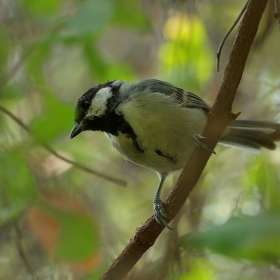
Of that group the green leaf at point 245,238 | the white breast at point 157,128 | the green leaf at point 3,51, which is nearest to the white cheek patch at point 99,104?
the white breast at point 157,128

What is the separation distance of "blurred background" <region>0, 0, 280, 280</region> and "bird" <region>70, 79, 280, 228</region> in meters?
0.09

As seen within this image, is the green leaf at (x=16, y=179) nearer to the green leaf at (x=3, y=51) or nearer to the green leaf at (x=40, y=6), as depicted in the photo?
the green leaf at (x=3, y=51)

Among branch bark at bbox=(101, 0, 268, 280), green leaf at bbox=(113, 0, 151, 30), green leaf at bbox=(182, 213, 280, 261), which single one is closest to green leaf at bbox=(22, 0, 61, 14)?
green leaf at bbox=(113, 0, 151, 30)

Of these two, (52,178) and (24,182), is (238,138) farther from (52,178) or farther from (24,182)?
(24,182)

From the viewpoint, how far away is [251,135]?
205cm

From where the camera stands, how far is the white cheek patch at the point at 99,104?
193 cm

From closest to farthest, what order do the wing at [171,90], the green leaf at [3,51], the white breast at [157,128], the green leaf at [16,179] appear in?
the green leaf at [16,179] → the green leaf at [3,51] → the white breast at [157,128] → the wing at [171,90]

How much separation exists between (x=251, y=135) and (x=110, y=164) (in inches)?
47.7

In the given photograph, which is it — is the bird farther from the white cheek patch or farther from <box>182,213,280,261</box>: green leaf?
<box>182,213,280,261</box>: green leaf

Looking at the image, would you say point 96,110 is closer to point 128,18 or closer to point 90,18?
point 128,18

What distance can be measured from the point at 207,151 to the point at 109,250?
125 centimetres

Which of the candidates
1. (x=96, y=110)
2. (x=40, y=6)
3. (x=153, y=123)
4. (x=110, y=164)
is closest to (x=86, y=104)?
(x=96, y=110)

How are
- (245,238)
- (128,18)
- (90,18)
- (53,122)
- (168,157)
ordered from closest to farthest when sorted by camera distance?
(245,238)
(53,122)
(90,18)
(128,18)
(168,157)

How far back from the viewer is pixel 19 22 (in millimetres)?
2312
